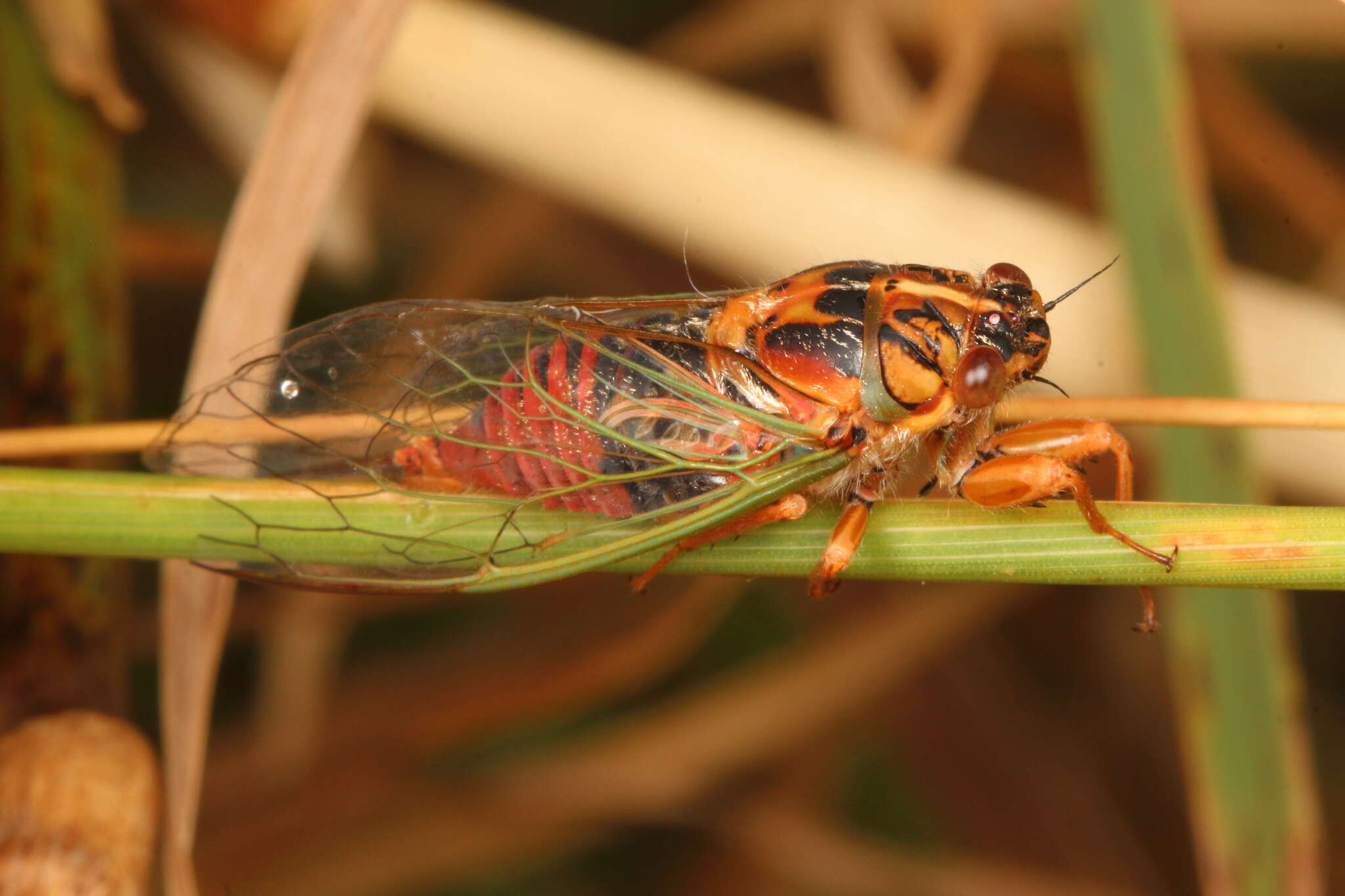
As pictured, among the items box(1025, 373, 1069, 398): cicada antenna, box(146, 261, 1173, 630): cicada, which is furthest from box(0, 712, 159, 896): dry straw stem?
box(1025, 373, 1069, 398): cicada antenna

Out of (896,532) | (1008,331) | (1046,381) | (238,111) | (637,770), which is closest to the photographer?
(896,532)

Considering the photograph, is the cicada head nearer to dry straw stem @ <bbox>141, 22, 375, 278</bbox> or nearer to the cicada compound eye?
the cicada compound eye

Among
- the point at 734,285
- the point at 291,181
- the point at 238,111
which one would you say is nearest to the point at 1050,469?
the point at 734,285

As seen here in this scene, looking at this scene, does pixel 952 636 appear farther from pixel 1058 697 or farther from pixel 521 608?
pixel 521 608

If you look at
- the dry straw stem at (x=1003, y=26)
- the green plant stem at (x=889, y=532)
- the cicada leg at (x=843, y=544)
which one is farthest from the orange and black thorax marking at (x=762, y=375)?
the dry straw stem at (x=1003, y=26)

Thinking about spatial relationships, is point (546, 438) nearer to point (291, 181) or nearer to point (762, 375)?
point (762, 375)

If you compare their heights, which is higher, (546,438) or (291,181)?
(291,181)
